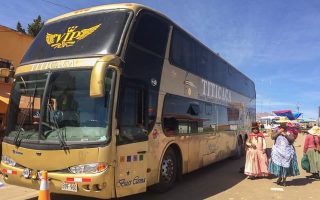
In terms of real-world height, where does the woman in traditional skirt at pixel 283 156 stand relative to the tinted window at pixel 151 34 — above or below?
below

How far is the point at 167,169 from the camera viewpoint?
31.7ft

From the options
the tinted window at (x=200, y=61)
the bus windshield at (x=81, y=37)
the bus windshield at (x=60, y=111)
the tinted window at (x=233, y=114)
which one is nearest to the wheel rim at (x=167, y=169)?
the tinted window at (x=200, y=61)

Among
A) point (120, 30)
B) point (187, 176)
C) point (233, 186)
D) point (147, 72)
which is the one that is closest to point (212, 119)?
point (187, 176)

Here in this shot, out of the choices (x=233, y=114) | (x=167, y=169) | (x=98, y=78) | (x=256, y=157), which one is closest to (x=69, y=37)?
(x=98, y=78)

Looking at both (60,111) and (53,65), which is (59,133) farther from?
(53,65)

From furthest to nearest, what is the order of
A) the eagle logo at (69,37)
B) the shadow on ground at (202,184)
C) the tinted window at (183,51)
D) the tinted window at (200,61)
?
the tinted window at (200,61) < the tinted window at (183,51) < the shadow on ground at (202,184) < the eagle logo at (69,37)

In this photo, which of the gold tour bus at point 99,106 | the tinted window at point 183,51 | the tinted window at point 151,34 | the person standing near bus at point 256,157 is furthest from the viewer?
the person standing near bus at point 256,157

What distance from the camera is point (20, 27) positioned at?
3909cm

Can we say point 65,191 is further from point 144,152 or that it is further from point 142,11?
point 142,11

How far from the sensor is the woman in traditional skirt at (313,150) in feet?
40.5

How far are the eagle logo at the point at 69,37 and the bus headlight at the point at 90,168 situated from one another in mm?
2453

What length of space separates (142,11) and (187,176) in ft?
19.7

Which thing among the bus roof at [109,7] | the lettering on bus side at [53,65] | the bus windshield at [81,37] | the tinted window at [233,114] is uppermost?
the bus roof at [109,7]

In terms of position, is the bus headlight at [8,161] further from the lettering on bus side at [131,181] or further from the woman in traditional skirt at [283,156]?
the woman in traditional skirt at [283,156]
